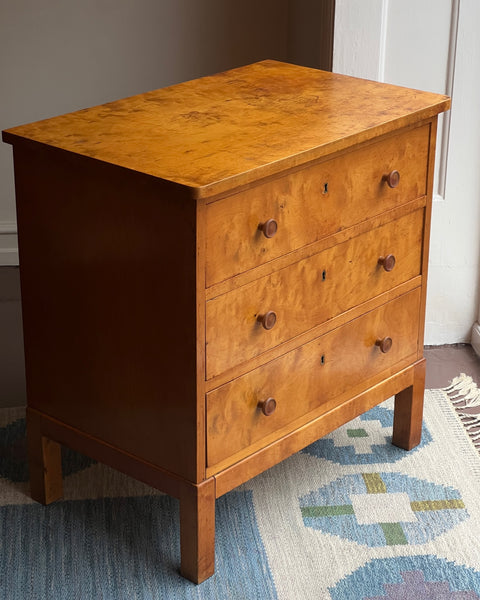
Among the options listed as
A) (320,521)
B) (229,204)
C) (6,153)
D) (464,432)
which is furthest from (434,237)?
(6,153)

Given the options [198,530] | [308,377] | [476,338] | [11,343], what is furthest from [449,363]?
[11,343]

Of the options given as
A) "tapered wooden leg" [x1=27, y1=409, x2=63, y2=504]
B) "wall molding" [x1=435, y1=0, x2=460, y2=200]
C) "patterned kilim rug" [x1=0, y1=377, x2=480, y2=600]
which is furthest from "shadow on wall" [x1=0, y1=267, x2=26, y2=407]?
"wall molding" [x1=435, y1=0, x2=460, y2=200]

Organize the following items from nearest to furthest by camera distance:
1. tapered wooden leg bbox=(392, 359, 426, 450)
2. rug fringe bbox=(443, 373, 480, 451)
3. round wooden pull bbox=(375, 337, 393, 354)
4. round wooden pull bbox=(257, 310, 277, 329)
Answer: round wooden pull bbox=(257, 310, 277, 329), round wooden pull bbox=(375, 337, 393, 354), tapered wooden leg bbox=(392, 359, 426, 450), rug fringe bbox=(443, 373, 480, 451)

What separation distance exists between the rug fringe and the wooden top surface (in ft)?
2.94

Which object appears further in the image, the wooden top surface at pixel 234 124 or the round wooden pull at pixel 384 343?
the round wooden pull at pixel 384 343

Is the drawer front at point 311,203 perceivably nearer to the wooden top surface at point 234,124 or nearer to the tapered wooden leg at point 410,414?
the wooden top surface at point 234,124

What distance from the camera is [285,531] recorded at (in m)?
2.20

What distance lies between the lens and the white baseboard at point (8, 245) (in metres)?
3.66

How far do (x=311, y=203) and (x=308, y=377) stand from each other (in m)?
0.40

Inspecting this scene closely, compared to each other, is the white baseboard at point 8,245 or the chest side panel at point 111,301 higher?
the chest side panel at point 111,301

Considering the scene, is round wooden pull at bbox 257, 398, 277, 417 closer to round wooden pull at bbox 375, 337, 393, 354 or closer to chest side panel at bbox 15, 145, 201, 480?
chest side panel at bbox 15, 145, 201, 480

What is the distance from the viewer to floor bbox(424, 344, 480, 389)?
9.45ft

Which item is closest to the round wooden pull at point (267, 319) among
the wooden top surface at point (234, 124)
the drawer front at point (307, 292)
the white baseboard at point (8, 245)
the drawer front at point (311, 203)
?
the drawer front at point (307, 292)

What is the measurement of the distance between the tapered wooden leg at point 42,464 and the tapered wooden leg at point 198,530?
0.40 metres
